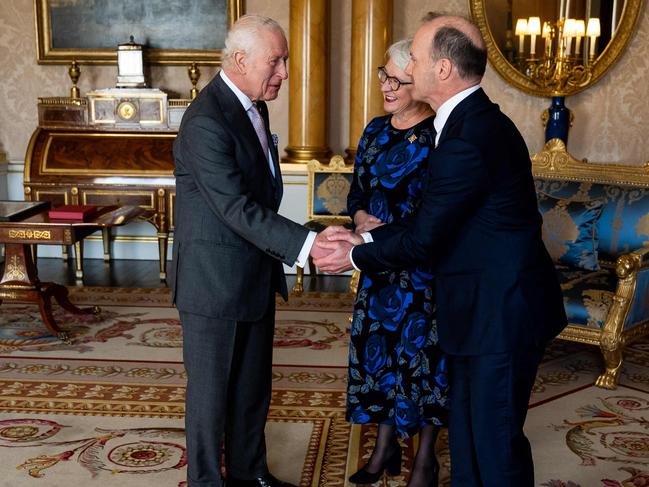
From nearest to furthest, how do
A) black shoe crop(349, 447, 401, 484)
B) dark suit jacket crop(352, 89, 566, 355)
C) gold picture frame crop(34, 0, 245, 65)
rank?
dark suit jacket crop(352, 89, 566, 355), black shoe crop(349, 447, 401, 484), gold picture frame crop(34, 0, 245, 65)

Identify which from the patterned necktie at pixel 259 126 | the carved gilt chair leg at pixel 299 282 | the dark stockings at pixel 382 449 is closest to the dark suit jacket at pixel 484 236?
the patterned necktie at pixel 259 126

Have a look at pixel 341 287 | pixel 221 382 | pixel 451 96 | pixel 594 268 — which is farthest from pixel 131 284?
pixel 451 96

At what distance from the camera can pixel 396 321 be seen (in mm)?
2996

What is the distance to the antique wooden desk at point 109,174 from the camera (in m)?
6.94

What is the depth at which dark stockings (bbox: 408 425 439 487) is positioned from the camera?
120 inches

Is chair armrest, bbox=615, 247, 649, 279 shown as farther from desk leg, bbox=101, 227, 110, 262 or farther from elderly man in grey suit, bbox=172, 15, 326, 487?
desk leg, bbox=101, 227, 110, 262

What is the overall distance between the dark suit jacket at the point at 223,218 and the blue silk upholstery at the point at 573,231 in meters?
2.88

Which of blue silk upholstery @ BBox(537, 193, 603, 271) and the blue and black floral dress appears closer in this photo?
the blue and black floral dress

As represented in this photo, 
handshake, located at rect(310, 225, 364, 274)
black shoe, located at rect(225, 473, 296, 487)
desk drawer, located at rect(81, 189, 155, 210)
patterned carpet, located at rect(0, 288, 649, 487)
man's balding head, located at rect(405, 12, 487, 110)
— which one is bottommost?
patterned carpet, located at rect(0, 288, 649, 487)

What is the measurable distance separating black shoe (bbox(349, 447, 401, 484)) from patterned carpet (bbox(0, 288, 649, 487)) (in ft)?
0.15

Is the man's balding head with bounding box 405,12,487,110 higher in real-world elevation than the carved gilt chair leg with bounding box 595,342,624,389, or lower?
higher

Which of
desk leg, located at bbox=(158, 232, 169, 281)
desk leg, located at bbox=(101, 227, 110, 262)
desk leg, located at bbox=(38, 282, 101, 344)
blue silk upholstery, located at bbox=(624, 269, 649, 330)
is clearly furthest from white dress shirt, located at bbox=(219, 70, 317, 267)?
desk leg, located at bbox=(101, 227, 110, 262)

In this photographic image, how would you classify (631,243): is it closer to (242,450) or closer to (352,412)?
(352,412)

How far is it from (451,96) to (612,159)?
5.45 meters
